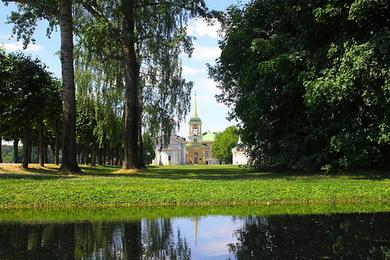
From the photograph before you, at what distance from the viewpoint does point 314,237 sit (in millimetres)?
9820

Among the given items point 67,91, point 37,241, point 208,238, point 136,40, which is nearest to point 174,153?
point 136,40

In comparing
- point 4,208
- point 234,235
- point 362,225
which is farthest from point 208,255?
point 4,208

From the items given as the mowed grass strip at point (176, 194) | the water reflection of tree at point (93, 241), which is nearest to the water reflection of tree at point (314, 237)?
the water reflection of tree at point (93, 241)

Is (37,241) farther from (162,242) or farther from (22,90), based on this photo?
(22,90)

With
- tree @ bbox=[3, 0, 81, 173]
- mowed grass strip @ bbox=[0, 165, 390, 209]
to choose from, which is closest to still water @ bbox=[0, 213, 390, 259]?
mowed grass strip @ bbox=[0, 165, 390, 209]

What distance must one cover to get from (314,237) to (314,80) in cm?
1673

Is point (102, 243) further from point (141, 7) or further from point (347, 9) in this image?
point (141, 7)

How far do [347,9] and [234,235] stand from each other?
18.0m

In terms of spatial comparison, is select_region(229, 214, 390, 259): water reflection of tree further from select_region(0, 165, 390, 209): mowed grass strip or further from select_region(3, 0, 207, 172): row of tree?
select_region(3, 0, 207, 172): row of tree

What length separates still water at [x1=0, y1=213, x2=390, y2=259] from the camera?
8352mm

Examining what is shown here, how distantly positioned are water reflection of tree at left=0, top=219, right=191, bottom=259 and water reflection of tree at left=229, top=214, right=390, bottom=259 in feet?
4.34

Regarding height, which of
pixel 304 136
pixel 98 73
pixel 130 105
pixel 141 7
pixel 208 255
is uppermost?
pixel 141 7

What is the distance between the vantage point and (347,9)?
25.0m

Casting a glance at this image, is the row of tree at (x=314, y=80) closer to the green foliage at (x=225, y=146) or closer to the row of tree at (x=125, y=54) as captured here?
the row of tree at (x=125, y=54)
